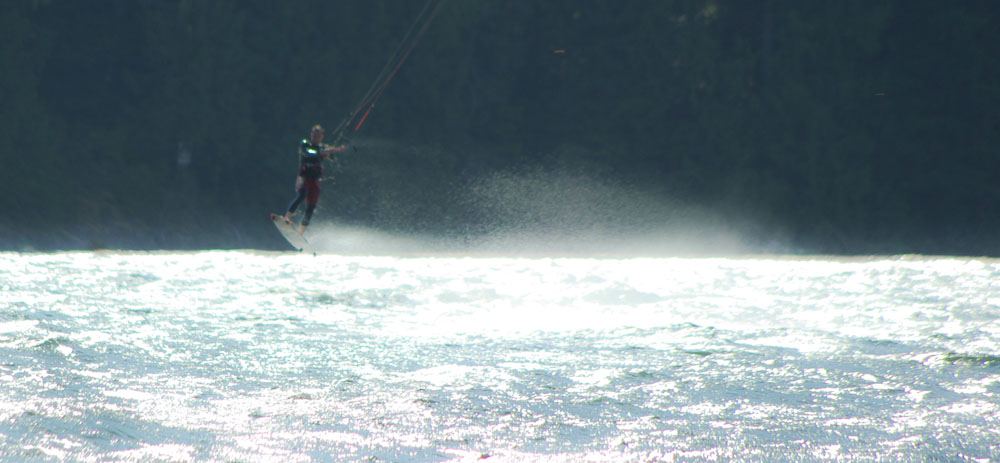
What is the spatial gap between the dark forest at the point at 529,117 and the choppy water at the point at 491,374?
2084 centimetres

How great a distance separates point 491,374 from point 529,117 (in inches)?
1304

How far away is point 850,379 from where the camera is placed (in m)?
10.0

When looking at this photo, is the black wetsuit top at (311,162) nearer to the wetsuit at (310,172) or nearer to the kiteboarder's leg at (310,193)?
the wetsuit at (310,172)

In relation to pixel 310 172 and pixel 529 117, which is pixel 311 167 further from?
pixel 529 117

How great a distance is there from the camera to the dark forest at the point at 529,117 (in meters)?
39.2

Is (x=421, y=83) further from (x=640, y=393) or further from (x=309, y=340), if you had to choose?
(x=640, y=393)

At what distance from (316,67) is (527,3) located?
25.3ft

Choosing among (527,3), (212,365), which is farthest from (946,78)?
(212,365)

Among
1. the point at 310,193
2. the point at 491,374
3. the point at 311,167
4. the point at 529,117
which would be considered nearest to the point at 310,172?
the point at 311,167

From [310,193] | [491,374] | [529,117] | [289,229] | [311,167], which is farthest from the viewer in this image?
[529,117]

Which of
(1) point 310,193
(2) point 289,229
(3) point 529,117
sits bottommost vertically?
(2) point 289,229

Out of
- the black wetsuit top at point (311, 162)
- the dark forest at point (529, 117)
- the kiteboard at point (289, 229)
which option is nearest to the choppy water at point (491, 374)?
the kiteboard at point (289, 229)

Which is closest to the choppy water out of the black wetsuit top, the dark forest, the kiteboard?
the kiteboard

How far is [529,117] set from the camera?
4272 cm
